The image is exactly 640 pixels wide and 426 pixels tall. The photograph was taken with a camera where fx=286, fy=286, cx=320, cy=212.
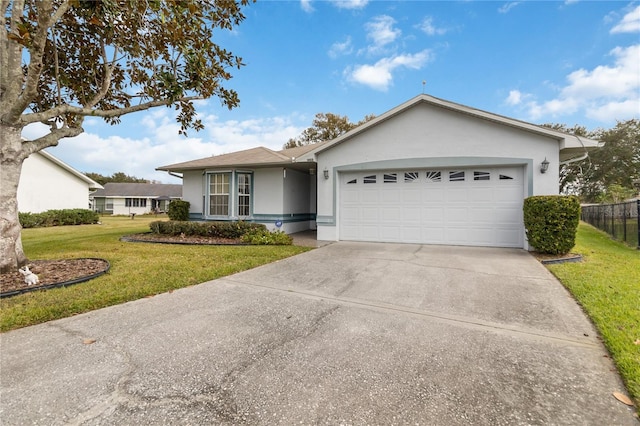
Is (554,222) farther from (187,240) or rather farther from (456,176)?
(187,240)

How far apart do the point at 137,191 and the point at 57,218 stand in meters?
24.5

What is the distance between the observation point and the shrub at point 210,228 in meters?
10.5

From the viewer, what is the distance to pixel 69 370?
2.53m

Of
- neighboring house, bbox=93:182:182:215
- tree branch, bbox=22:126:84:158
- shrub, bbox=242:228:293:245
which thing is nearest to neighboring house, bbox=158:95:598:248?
shrub, bbox=242:228:293:245

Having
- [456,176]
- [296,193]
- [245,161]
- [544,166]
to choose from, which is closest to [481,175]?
[456,176]

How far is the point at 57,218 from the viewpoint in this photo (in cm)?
1920

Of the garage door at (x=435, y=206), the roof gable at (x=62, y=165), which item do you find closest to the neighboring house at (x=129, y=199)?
the roof gable at (x=62, y=165)

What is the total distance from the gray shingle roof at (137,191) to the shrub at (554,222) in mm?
44848

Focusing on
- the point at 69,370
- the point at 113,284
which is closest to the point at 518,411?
the point at 69,370

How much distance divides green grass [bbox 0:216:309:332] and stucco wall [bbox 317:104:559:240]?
3597mm

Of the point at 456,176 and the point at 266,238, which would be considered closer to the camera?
the point at 456,176

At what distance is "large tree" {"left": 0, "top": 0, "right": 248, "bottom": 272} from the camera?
17.5 feet

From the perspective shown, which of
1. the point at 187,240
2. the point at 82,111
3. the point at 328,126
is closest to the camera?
the point at 82,111

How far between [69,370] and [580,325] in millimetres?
5413
